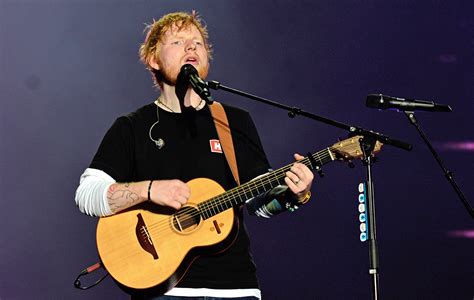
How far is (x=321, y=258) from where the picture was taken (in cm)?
440

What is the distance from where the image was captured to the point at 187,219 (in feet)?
9.28

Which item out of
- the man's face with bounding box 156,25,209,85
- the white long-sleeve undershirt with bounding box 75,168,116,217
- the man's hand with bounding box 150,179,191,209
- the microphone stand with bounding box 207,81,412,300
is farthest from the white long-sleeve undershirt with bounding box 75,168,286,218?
the man's face with bounding box 156,25,209,85

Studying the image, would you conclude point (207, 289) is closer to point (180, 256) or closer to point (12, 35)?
point (180, 256)

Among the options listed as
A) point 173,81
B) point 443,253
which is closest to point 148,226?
point 173,81

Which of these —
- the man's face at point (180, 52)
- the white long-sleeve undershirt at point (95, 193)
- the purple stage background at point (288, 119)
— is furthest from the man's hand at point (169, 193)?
the purple stage background at point (288, 119)

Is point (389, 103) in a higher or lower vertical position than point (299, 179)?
higher

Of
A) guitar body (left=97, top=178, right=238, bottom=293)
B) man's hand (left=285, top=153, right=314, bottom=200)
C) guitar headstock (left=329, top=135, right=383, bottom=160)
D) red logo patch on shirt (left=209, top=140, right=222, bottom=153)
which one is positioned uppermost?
red logo patch on shirt (left=209, top=140, right=222, bottom=153)

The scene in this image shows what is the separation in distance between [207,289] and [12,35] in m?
2.79

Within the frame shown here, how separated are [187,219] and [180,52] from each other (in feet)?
2.71

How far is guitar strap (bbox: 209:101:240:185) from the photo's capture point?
9.66ft

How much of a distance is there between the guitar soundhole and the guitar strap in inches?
9.4

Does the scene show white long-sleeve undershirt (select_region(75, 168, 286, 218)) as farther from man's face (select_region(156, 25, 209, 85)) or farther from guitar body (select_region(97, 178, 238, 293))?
man's face (select_region(156, 25, 209, 85))

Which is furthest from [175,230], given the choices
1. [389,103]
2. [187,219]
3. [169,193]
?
[389,103]

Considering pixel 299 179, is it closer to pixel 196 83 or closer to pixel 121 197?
pixel 196 83
